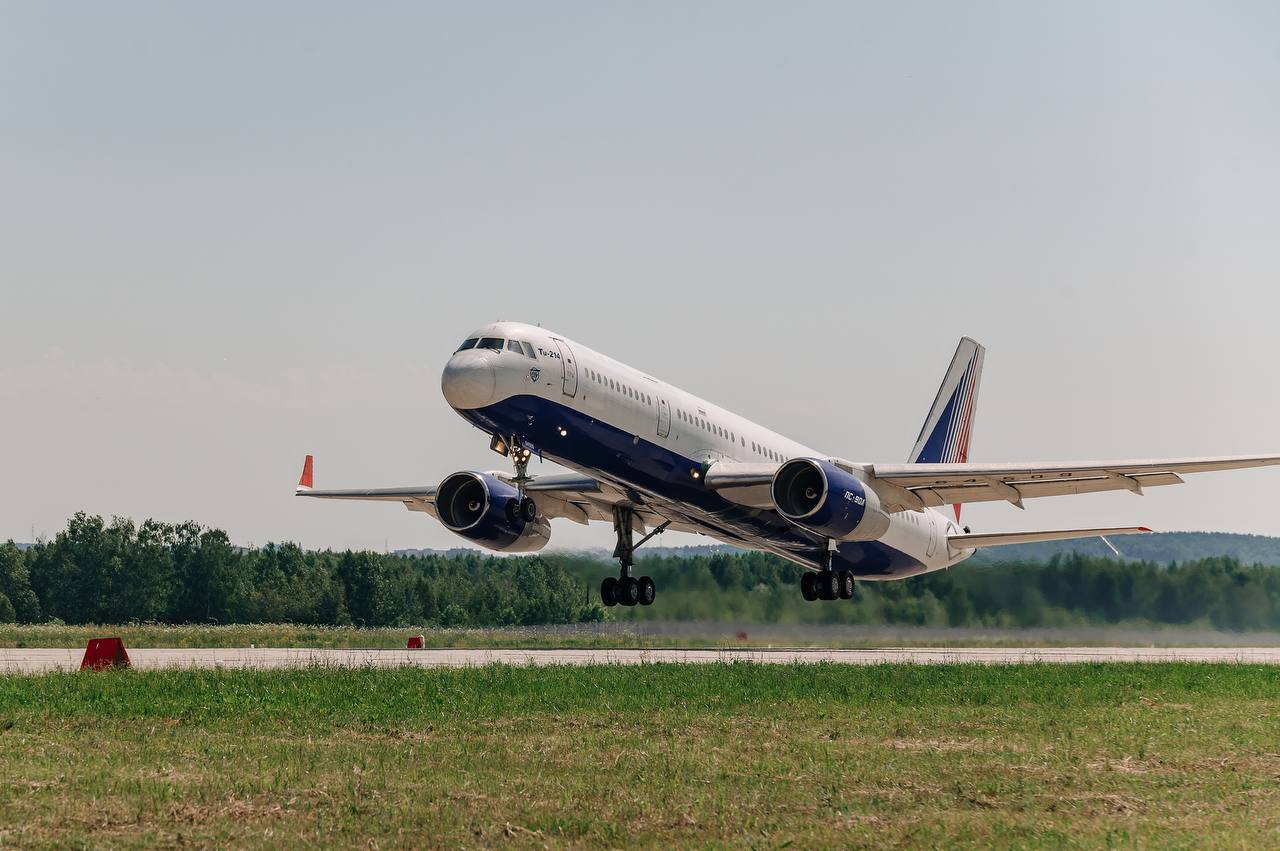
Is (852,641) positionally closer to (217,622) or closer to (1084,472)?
(1084,472)

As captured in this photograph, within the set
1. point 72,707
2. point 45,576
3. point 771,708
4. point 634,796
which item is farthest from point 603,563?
A: point 45,576

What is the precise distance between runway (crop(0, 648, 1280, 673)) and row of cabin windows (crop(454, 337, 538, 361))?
8.40 metres

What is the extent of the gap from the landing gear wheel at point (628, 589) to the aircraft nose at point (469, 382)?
1375 cm

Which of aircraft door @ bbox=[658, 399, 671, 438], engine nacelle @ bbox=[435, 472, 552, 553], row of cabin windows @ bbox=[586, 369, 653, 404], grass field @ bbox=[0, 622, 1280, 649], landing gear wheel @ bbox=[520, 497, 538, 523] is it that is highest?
row of cabin windows @ bbox=[586, 369, 653, 404]

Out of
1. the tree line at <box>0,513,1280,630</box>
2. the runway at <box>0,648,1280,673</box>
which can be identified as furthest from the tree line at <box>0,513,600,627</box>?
the runway at <box>0,648,1280,673</box>

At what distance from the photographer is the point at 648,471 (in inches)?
1319

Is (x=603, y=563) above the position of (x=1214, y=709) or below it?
above

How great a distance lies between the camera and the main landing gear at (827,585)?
4034 cm

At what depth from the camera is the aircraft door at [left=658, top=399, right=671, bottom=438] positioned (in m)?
33.6

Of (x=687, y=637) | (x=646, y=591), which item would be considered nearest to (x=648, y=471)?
(x=646, y=591)

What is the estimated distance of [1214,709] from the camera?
2708cm

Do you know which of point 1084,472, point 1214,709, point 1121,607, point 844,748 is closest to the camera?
point 844,748

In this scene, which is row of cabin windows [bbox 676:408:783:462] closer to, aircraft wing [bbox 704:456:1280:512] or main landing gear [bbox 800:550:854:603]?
aircraft wing [bbox 704:456:1280:512]

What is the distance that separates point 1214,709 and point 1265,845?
46.8 ft
